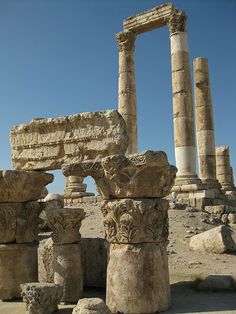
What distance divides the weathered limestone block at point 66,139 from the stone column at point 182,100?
38.4ft

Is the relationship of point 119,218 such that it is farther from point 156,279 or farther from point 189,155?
point 189,155

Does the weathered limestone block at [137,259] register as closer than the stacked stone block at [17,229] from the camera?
Yes

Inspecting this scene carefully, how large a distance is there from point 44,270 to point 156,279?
3.01 m

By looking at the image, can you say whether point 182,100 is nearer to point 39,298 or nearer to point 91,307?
point 39,298

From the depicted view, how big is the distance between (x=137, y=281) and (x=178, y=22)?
16.8 m

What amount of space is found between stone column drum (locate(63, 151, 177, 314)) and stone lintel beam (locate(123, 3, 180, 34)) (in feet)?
53.2

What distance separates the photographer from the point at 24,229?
25.1ft

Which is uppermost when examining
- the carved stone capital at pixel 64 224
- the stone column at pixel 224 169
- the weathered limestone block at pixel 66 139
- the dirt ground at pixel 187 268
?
the stone column at pixel 224 169

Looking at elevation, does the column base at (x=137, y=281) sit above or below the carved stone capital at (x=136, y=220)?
below

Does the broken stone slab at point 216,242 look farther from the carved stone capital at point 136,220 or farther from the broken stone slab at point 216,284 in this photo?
the carved stone capital at point 136,220

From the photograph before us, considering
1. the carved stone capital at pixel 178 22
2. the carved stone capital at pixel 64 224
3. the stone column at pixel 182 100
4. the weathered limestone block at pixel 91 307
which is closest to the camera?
the weathered limestone block at pixel 91 307

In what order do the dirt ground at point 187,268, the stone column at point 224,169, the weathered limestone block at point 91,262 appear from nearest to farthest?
the dirt ground at point 187,268, the weathered limestone block at point 91,262, the stone column at point 224,169

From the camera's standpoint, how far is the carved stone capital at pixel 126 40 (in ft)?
72.1

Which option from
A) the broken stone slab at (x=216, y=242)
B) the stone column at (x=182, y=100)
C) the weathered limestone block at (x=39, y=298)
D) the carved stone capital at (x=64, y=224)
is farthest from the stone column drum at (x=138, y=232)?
the stone column at (x=182, y=100)
